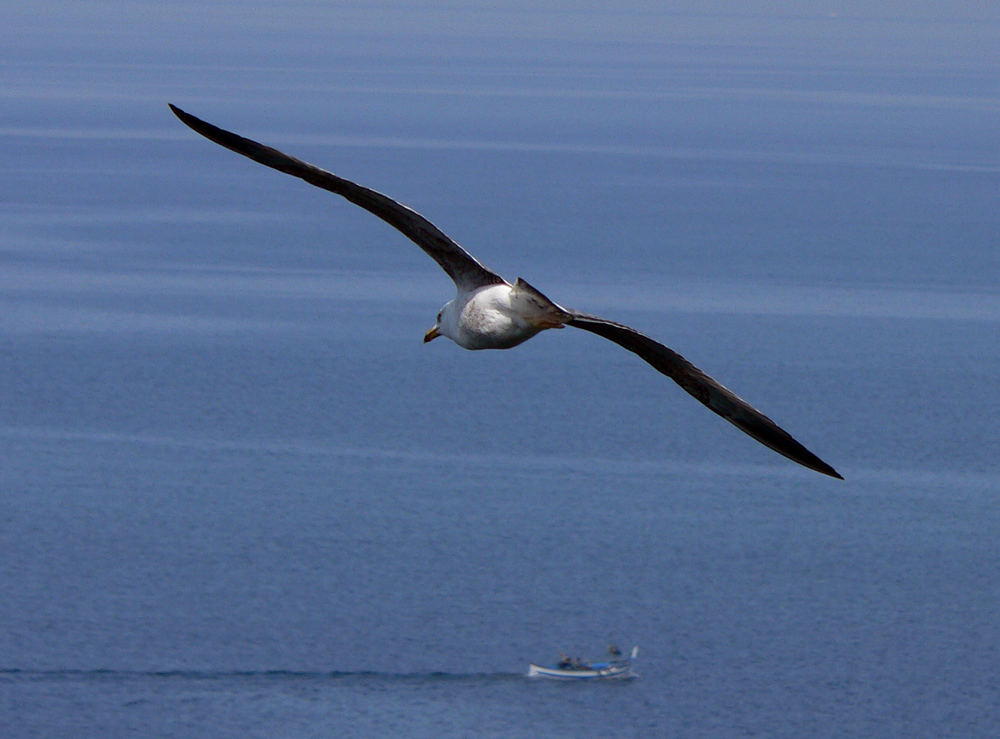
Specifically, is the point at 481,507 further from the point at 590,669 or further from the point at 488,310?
the point at 488,310

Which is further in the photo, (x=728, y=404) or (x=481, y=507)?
(x=481, y=507)

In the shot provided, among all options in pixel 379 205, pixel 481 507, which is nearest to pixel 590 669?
pixel 481 507

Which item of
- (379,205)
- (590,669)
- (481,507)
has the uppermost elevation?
(379,205)

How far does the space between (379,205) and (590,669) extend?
211 ft

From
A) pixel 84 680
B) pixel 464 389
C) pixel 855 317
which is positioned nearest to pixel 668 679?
pixel 84 680

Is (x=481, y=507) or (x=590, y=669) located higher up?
(x=481, y=507)

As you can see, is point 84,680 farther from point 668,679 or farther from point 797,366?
point 797,366

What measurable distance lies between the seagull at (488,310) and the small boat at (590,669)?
201 feet

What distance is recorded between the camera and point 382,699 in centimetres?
7269

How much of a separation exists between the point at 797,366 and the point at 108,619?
58.0 meters

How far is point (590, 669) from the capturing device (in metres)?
75.0

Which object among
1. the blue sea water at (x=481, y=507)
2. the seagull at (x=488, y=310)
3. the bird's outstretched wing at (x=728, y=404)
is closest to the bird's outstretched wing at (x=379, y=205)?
the seagull at (x=488, y=310)

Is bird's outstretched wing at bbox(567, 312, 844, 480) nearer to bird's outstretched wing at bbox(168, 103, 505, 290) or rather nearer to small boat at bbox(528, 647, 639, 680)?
bird's outstretched wing at bbox(168, 103, 505, 290)

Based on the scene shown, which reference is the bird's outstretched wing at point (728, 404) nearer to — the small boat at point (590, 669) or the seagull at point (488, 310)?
the seagull at point (488, 310)
